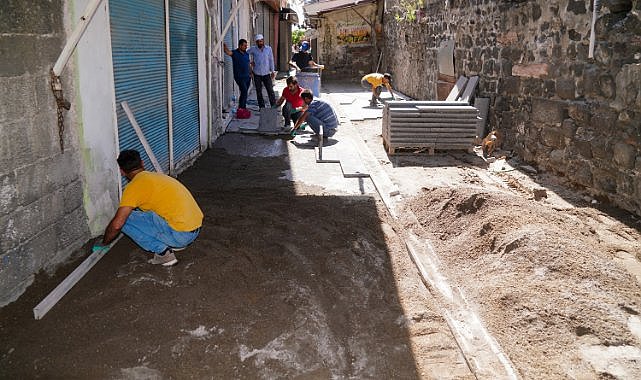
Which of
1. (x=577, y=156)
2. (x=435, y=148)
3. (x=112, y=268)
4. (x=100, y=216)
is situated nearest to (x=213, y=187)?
(x=100, y=216)

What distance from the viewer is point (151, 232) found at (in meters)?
4.25

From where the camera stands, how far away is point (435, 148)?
29.0 ft

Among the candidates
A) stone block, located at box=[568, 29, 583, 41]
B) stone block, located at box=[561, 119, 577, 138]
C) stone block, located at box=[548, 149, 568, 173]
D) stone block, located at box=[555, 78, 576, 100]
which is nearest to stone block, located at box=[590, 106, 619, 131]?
stone block, located at box=[561, 119, 577, 138]

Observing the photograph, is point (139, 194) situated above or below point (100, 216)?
above

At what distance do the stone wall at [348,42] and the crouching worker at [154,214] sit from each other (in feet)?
64.4

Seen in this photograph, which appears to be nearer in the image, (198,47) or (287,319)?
(287,319)

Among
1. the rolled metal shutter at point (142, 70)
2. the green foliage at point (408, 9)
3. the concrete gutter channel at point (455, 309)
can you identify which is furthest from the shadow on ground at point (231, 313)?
the green foliage at point (408, 9)

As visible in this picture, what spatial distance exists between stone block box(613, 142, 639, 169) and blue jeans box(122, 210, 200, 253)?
14.8 ft

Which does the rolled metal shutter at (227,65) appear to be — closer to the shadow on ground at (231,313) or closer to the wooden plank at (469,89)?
the wooden plank at (469,89)

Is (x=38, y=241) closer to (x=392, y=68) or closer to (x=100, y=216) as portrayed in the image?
(x=100, y=216)

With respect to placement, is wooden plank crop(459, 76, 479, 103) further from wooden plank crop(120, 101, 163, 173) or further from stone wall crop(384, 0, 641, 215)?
wooden plank crop(120, 101, 163, 173)

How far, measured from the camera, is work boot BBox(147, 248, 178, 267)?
4.38 metres

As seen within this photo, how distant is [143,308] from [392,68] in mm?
17631

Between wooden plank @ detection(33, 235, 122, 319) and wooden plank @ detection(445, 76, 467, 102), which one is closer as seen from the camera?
wooden plank @ detection(33, 235, 122, 319)
